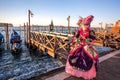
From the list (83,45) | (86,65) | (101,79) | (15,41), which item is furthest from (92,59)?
(15,41)

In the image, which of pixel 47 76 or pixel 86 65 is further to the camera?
pixel 47 76

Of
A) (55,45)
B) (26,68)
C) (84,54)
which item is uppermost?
(84,54)

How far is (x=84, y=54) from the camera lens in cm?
347

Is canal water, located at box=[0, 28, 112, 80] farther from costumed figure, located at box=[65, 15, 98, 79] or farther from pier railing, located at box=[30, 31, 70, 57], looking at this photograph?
costumed figure, located at box=[65, 15, 98, 79]

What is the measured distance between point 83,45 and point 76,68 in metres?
0.71

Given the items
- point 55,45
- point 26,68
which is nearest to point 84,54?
point 55,45

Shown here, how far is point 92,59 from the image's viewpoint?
3.38 meters

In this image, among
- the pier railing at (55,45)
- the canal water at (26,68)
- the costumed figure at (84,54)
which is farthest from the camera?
the pier railing at (55,45)

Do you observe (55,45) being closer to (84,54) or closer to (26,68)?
(26,68)

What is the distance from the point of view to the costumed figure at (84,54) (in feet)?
11.2

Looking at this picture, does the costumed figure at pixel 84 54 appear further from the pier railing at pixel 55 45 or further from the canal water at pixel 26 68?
the pier railing at pixel 55 45

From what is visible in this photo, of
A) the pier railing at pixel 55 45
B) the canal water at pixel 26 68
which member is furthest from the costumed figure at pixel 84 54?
the pier railing at pixel 55 45

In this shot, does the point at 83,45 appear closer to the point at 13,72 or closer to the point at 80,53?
the point at 80,53

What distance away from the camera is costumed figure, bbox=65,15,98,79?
3418 mm
